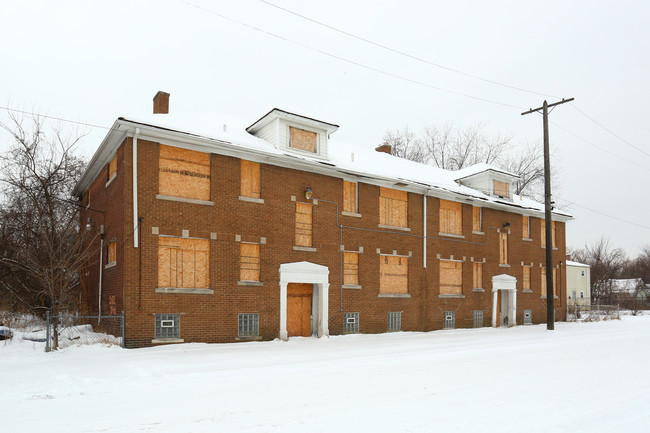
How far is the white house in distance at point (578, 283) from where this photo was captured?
192 feet

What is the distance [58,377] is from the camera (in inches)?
418

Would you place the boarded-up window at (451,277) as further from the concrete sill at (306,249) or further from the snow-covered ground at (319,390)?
the snow-covered ground at (319,390)

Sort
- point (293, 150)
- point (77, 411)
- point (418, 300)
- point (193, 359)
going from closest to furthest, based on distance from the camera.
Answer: point (77, 411) → point (193, 359) → point (293, 150) → point (418, 300)

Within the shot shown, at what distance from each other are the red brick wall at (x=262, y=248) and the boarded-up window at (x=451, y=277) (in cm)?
39

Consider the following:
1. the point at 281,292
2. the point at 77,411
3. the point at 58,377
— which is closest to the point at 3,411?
the point at 77,411

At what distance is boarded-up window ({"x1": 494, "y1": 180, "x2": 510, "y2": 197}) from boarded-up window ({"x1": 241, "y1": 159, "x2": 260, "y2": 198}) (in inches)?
738

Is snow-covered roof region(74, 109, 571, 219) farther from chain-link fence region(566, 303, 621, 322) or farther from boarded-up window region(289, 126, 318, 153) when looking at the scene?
chain-link fence region(566, 303, 621, 322)

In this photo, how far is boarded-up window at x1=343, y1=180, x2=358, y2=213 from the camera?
915 inches

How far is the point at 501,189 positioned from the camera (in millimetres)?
33312

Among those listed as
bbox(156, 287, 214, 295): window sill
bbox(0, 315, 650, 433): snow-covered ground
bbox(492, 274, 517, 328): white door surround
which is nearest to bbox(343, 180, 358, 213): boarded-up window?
bbox(156, 287, 214, 295): window sill

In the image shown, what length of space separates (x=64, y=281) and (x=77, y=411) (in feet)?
36.1

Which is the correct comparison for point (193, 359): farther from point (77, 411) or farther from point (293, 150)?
point (293, 150)

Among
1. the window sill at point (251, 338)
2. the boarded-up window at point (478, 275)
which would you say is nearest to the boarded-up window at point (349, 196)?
the window sill at point (251, 338)

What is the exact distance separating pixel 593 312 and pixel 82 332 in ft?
118
